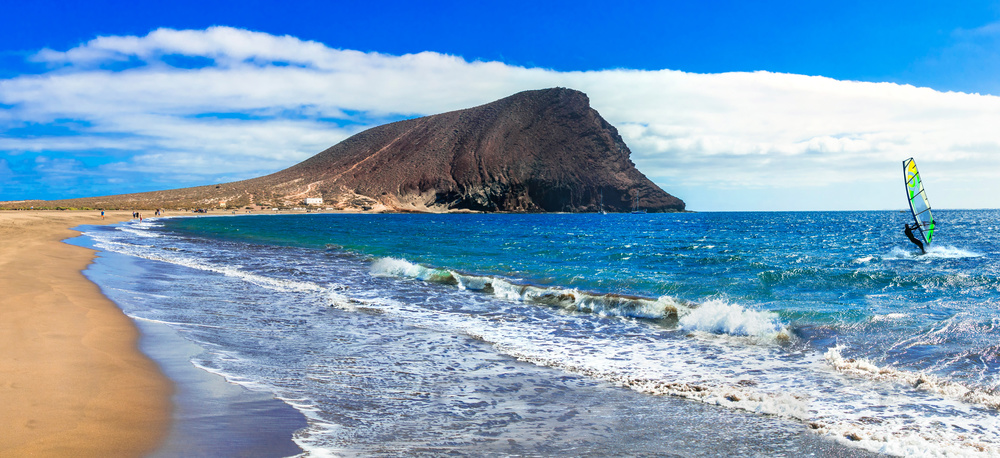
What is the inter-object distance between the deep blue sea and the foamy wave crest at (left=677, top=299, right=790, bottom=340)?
5cm

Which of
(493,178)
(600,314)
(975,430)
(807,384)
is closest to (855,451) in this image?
(975,430)

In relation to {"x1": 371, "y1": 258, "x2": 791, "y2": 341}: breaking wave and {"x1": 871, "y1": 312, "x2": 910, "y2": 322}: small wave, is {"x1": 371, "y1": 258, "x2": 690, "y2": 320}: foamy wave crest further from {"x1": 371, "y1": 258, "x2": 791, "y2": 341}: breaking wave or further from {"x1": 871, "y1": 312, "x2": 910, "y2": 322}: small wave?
{"x1": 871, "y1": 312, "x2": 910, "y2": 322}: small wave

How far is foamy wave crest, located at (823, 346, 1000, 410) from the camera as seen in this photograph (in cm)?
710

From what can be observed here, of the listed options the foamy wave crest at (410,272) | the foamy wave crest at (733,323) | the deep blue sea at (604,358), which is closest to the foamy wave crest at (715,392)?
the deep blue sea at (604,358)

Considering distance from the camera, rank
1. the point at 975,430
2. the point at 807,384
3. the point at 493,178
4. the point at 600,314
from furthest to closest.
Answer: the point at 493,178
the point at 600,314
the point at 807,384
the point at 975,430

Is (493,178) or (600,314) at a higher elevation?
(493,178)

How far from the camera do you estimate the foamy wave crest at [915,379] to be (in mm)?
7098

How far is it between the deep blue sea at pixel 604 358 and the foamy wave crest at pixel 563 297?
8 cm

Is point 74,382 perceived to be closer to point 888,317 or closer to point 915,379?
point 915,379

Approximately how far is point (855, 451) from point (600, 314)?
887 cm

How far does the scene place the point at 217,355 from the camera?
348 inches

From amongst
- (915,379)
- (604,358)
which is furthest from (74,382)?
(915,379)

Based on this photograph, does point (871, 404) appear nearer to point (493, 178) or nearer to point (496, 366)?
point (496, 366)

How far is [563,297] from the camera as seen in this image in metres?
16.3
